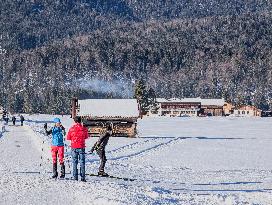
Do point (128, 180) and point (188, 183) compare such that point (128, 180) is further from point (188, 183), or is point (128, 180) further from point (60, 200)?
point (60, 200)

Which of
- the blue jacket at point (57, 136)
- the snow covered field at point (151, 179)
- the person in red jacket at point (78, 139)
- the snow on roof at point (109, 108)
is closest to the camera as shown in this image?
the snow covered field at point (151, 179)

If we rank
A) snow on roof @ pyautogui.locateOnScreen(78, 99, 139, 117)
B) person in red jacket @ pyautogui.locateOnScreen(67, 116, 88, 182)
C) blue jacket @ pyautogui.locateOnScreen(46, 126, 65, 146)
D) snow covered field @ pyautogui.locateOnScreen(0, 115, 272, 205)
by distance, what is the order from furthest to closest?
snow on roof @ pyautogui.locateOnScreen(78, 99, 139, 117), blue jacket @ pyautogui.locateOnScreen(46, 126, 65, 146), person in red jacket @ pyautogui.locateOnScreen(67, 116, 88, 182), snow covered field @ pyautogui.locateOnScreen(0, 115, 272, 205)

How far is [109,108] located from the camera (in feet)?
147

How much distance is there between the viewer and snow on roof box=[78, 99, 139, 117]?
44.2m

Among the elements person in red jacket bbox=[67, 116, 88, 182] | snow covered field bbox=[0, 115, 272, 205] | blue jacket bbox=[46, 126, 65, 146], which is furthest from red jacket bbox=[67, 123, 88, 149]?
snow covered field bbox=[0, 115, 272, 205]

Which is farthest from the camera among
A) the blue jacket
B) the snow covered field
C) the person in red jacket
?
the blue jacket

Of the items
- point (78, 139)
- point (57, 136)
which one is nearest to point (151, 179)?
→ point (78, 139)

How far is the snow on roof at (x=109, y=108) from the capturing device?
145ft

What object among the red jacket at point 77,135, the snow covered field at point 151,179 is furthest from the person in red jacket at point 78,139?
the snow covered field at point 151,179

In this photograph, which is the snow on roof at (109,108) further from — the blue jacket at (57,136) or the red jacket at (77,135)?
the red jacket at (77,135)

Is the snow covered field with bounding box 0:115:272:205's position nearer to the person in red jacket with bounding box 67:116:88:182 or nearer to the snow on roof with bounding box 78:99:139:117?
the person in red jacket with bounding box 67:116:88:182

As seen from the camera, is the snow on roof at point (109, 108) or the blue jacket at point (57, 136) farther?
the snow on roof at point (109, 108)

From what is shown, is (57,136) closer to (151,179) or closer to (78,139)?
(78,139)

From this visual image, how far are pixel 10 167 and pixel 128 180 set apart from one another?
485 centimetres
